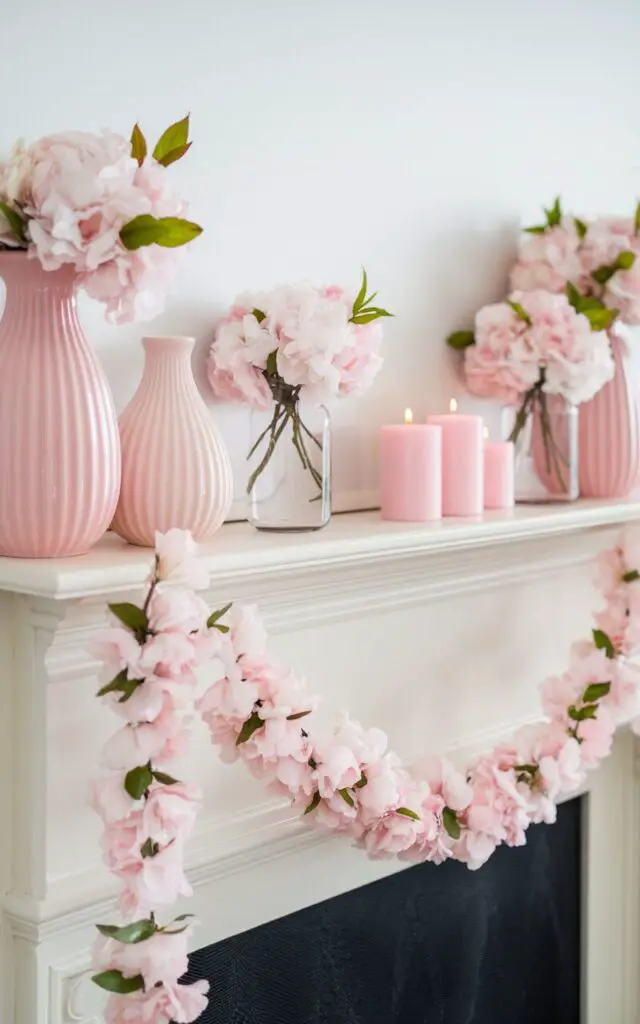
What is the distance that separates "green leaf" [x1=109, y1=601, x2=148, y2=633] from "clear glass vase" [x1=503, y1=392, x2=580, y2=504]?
77 cm

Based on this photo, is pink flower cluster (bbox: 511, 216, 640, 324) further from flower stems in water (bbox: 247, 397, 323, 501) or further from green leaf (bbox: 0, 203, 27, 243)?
green leaf (bbox: 0, 203, 27, 243)

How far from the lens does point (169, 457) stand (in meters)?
1.07

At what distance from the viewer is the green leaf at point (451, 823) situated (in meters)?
1.28

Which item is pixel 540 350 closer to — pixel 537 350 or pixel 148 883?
pixel 537 350

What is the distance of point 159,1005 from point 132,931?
61 mm

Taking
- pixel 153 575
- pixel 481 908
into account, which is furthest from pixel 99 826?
pixel 481 908

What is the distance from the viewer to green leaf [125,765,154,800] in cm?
95

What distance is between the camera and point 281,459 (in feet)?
4.08

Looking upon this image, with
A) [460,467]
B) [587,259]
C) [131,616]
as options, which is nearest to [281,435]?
[460,467]

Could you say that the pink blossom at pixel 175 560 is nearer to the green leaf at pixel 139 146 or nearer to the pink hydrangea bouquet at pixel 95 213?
the pink hydrangea bouquet at pixel 95 213

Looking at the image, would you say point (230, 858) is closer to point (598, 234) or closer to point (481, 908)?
point (481, 908)

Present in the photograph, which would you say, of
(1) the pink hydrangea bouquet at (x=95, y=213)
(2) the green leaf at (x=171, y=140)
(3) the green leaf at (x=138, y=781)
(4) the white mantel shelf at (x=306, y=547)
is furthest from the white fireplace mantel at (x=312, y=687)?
(2) the green leaf at (x=171, y=140)

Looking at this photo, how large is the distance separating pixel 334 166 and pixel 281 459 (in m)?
0.38

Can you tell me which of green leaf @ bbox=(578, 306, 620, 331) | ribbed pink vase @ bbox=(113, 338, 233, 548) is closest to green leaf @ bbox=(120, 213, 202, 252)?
ribbed pink vase @ bbox=(113, 338, 233, 548)
